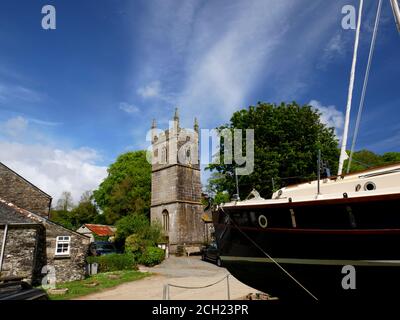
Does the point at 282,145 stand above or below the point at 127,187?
above

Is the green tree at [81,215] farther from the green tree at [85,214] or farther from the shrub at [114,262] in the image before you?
the shrub at [114,262]

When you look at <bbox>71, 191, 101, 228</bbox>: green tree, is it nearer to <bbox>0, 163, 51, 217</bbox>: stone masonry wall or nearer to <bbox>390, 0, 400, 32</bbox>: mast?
<bbox>0, 163, 51, 217</bbox>: stone masonry wall

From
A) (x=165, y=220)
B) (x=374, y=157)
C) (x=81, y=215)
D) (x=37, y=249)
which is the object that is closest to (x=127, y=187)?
(x=165, y=220)

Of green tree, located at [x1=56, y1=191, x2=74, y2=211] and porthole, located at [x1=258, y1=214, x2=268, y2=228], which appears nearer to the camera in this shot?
porthole, located at [x1=258, y1=214, x2=268, y2=228]

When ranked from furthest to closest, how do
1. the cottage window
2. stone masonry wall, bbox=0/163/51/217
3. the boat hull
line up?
stone masonry wall, bbox=0/163/51/217 → the cottage window → the boat hull

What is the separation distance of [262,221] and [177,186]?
30.1 meters

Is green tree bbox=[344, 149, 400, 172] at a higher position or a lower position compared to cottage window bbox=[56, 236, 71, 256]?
higher

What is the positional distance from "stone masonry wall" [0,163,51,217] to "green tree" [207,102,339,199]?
612 inches

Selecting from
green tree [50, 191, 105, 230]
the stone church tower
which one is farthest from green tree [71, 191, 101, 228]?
the stone church tower

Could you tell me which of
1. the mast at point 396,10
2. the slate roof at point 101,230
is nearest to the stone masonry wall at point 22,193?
the slate roof at point 101,230

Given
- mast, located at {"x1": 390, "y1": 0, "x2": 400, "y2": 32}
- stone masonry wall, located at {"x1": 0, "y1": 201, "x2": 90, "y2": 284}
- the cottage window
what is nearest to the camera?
mast, located at {"x1": 390, "y1": 0, "x2": 400, "y2": 32}

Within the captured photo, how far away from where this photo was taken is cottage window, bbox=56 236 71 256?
1927cm

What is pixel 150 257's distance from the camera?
26547mm

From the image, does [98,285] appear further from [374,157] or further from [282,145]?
[374,157]
